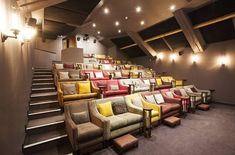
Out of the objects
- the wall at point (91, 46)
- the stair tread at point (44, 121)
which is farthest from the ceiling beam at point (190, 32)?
the wall at point (91, 46)

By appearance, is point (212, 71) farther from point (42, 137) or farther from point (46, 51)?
point (46, 51)

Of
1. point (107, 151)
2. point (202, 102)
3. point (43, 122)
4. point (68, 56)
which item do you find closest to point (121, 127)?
point (107, 151)

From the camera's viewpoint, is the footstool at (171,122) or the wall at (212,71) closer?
the footstool at (171,122)

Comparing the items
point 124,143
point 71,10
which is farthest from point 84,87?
point 71,10

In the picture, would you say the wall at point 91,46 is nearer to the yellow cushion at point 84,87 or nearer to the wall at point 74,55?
the wall at point 74,55

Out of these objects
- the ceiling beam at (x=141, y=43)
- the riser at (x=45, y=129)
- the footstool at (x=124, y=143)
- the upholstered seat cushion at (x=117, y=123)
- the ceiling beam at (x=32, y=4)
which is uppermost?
the ceiling beam at (x=141, y=43)

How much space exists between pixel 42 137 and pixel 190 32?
7126 mm

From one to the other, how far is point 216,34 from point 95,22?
6.18m

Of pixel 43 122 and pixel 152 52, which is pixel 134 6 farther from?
pixel 43 122

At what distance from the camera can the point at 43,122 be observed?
2971mm

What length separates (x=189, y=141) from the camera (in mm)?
2914

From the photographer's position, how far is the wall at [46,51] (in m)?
8.55

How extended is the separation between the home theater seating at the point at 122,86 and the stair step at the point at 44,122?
0.02m

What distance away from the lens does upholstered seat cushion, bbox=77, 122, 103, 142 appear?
2.37 meters
